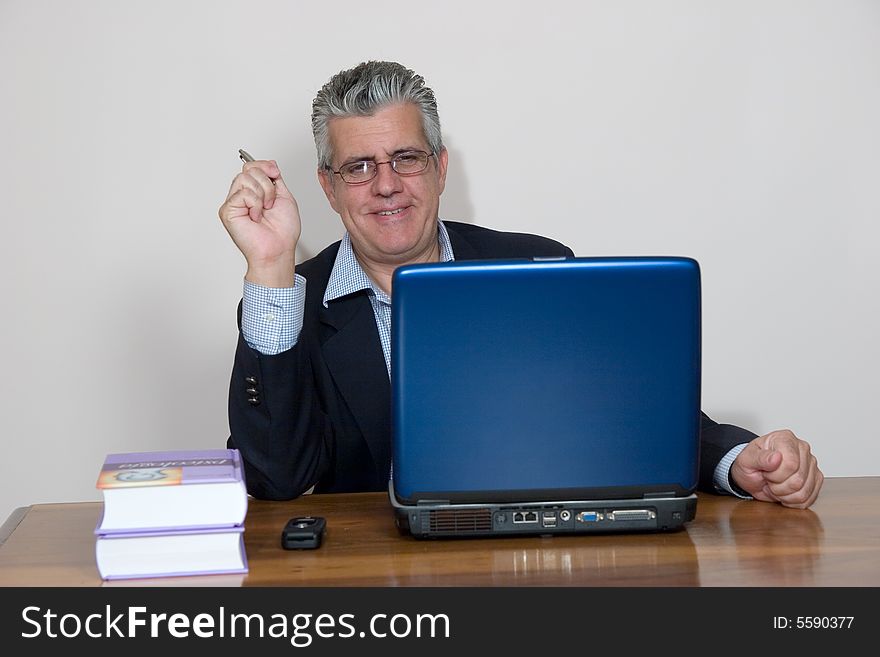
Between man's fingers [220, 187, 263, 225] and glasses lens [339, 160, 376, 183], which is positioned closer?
man's fingers [220, 187, 263, 225]

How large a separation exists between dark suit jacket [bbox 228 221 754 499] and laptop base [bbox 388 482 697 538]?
0.96ft

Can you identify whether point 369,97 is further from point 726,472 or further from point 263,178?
point 726,472

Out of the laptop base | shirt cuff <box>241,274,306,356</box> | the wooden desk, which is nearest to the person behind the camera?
the wooden desk

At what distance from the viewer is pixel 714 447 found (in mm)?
1713

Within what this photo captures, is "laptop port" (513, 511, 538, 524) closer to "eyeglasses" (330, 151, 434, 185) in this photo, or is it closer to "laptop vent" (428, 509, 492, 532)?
"laptop vent" (428, 509, 492, 532)

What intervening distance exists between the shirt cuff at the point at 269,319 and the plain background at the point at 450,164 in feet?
3.51

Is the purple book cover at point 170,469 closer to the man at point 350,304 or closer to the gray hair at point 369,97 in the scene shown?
the man at point 350,304

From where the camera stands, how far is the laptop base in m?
1.43

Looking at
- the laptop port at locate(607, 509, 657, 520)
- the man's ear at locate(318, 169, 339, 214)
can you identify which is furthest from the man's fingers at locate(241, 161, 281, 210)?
the laptop port at locate(607, 509, 657, 520)

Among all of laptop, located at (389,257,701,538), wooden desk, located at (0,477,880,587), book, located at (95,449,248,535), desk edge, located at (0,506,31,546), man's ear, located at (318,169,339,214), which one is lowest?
desk edge, located at (0,506,31,546)

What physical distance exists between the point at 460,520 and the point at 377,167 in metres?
1.03

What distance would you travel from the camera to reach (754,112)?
2758mm

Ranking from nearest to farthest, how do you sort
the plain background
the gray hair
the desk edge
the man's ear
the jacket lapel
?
the desk edge → the jacket lapel → the gray hair → the man's ear → the plain background
